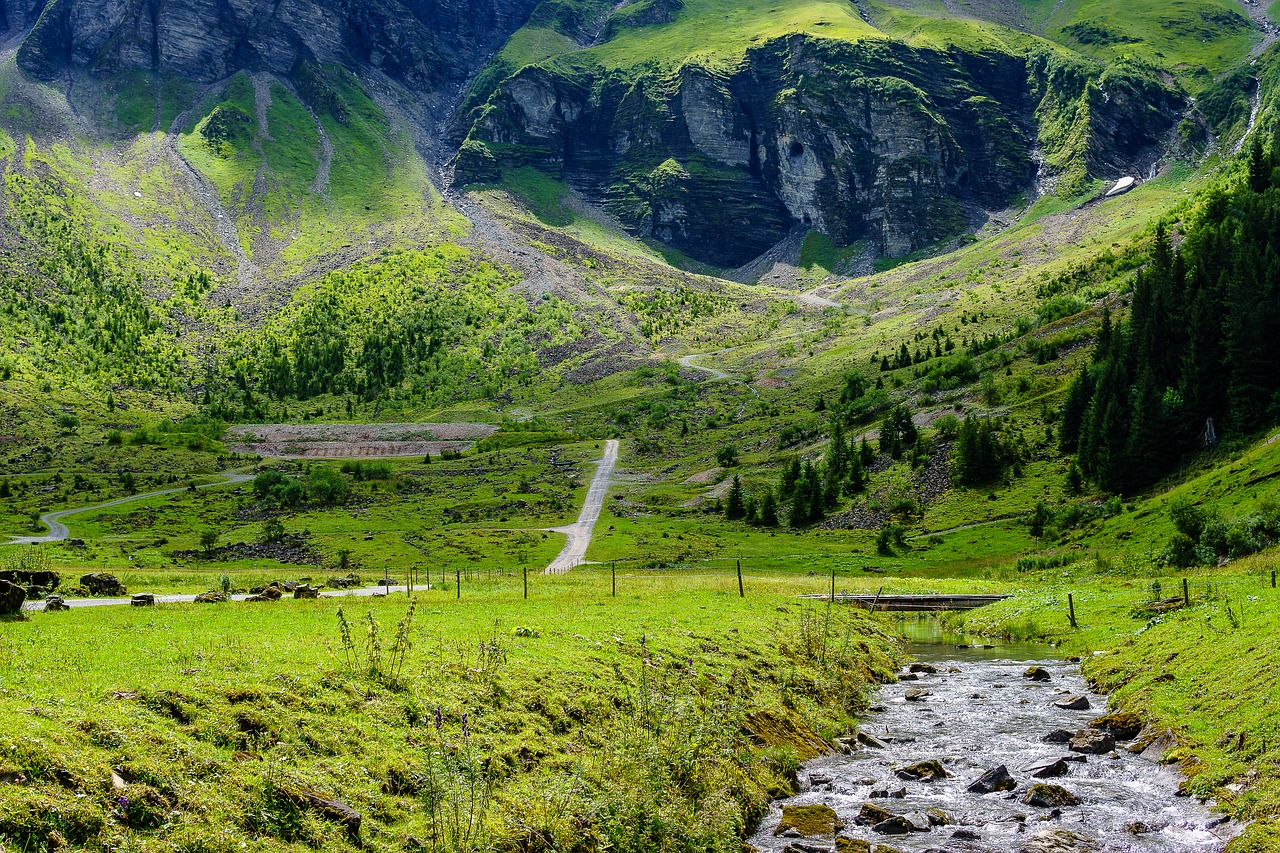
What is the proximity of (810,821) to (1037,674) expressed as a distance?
24102 mm

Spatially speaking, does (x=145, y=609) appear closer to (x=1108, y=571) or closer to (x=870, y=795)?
(x=870, y=795)

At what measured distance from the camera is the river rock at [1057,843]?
21.5 m

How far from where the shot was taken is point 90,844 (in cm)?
1380

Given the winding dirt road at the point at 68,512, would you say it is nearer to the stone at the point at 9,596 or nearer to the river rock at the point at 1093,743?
the stone at the point at 9,596

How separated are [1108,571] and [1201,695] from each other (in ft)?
154

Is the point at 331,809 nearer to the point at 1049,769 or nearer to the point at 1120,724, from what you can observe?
the point at 1049,769

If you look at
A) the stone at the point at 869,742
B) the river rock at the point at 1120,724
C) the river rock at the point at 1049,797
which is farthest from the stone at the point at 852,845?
the river rock at the point at 1120,724

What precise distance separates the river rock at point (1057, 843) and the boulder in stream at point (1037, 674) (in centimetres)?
2132

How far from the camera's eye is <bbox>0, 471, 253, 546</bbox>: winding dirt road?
122500 millimetres

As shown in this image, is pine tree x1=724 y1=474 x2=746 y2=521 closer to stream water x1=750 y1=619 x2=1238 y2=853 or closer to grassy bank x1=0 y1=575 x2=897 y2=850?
stream water x1=750 y1=619 x2=1238 y2=853

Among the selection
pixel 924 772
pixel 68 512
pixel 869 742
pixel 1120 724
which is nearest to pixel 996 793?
pixel 924 772

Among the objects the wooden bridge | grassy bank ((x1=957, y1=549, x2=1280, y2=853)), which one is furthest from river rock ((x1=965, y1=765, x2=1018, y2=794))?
the wooden bridge

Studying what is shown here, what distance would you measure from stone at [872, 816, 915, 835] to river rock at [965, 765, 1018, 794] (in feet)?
13.3

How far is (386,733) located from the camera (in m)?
20.7
